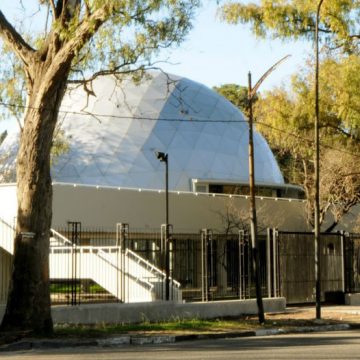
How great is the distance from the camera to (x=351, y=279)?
30344 mm

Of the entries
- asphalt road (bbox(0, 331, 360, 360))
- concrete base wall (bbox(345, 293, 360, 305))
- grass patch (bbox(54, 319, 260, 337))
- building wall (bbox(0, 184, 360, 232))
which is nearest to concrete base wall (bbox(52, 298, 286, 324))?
grass patch (bbox(54, 319, 260, 337))

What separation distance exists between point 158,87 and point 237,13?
26216 millimetres

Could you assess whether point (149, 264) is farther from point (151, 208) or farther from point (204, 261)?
point (151, 208)

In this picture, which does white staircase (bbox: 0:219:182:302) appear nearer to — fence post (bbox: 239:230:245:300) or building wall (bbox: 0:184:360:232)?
fence post (bbox: 239:230:245:300)

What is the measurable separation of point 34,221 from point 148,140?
31.6 meters

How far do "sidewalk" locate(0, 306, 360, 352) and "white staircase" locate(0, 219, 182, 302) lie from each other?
3.80 metres

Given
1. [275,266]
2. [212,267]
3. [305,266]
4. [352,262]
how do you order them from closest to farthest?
[212,267] → [275,266] → [305,266] → [352,262]

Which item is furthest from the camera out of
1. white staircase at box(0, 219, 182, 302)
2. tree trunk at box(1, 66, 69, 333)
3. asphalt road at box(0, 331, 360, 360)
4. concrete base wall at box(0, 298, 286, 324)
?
white staircase at box(0, 219, 182, 302)

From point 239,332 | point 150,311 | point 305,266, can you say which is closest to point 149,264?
point 150,311

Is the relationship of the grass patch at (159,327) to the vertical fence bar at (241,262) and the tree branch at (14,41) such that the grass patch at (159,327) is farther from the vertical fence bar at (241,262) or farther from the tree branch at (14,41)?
the tree branch at (14,41)

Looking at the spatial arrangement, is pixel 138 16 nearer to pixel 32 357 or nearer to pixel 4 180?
pixel 32 357

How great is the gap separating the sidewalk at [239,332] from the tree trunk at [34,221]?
0.66 m

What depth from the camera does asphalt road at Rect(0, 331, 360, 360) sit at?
13297 mm

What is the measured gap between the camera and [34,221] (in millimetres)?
16953
